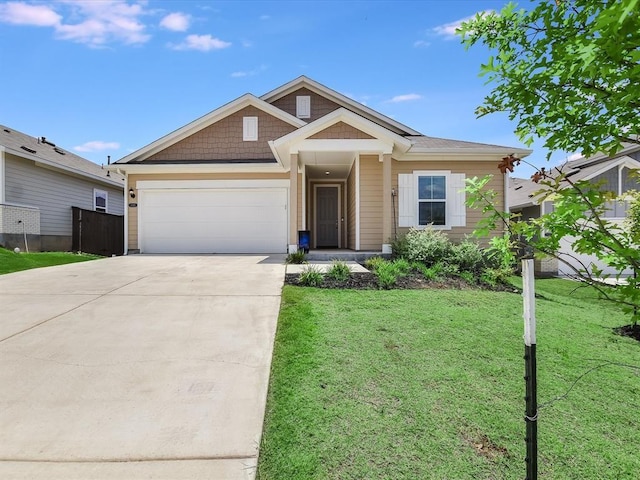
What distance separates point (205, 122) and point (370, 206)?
268 inches

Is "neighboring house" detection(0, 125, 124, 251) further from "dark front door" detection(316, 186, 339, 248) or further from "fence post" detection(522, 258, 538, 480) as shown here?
Answer: "fence post" detection(522, 258, 538, 480)

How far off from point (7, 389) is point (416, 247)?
25.0 ft

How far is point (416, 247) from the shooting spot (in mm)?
8602

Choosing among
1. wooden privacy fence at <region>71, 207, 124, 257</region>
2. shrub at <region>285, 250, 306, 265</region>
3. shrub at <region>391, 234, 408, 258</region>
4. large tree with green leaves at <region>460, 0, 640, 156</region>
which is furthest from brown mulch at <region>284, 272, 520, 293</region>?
wooden privacy fence at <region>71, 207, 124, 257</region>

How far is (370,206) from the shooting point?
34.0 feet

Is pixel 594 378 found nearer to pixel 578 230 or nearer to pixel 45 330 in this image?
pixel 578 230

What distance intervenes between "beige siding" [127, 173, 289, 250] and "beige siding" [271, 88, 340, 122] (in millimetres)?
3704

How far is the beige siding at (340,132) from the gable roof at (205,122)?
336cm

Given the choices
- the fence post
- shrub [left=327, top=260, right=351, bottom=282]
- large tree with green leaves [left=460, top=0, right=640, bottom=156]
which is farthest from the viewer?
shrub [left=327, top=260, right=351, bottom=282]

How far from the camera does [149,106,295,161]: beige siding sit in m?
12.6

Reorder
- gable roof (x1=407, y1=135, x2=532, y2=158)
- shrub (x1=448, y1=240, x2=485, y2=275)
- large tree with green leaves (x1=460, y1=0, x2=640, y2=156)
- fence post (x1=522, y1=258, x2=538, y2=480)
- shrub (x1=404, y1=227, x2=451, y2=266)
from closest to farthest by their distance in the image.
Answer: large tree with green leaves (x1=460, y1=0, x2=640, y2=156)
fence post (x1=522, y1=258, x2=538, y2=480)
shrub (x1=448, y1=240, x2=485, y2=275)
shrub (x1=404, y1=227, x2=451, y2=266)
gable roof (x1=407, y1=135, x2=532, y2=158)

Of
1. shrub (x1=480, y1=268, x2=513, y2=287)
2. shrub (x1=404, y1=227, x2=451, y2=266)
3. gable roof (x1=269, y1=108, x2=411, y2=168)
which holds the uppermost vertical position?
gable roof (x1=269, y1=108, x2=411, y2=168)

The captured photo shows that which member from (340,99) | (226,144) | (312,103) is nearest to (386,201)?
(340,99)

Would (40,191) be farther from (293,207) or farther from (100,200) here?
(293,207)
